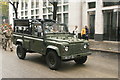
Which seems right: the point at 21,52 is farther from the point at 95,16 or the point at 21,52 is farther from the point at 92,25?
the point at 92,25

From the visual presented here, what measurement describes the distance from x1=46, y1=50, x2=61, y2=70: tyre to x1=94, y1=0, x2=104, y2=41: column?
13.0 metres

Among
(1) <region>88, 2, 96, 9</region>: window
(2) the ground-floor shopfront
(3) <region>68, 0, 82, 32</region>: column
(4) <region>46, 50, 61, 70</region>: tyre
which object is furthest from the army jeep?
(3) <region>68, 0, 82, 32</region>: column

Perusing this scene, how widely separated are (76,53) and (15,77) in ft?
8.90

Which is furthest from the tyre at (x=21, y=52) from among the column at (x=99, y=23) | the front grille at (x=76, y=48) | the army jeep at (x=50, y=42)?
the column at (x=99, y=23)

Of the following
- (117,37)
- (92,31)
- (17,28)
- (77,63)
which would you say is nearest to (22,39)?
(17,28)

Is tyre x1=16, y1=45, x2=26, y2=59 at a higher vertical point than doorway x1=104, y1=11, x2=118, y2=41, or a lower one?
lower

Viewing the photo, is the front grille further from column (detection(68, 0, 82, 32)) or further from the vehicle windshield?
column (detection(68, 0, 82, 32))

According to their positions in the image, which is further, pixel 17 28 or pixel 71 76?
pixel 17 28

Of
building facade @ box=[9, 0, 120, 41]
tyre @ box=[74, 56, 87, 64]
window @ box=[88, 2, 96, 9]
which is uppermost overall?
window @ box=[88, 2, 96, 9]

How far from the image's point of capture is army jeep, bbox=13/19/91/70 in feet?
22.9

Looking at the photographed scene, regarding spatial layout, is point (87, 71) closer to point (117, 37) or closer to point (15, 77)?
point (15, 77)

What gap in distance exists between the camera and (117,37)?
17.8 meters

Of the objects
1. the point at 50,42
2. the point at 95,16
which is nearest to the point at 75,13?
the point at 95,16

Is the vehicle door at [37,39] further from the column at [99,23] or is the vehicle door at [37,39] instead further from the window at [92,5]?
the window at [92,5]
